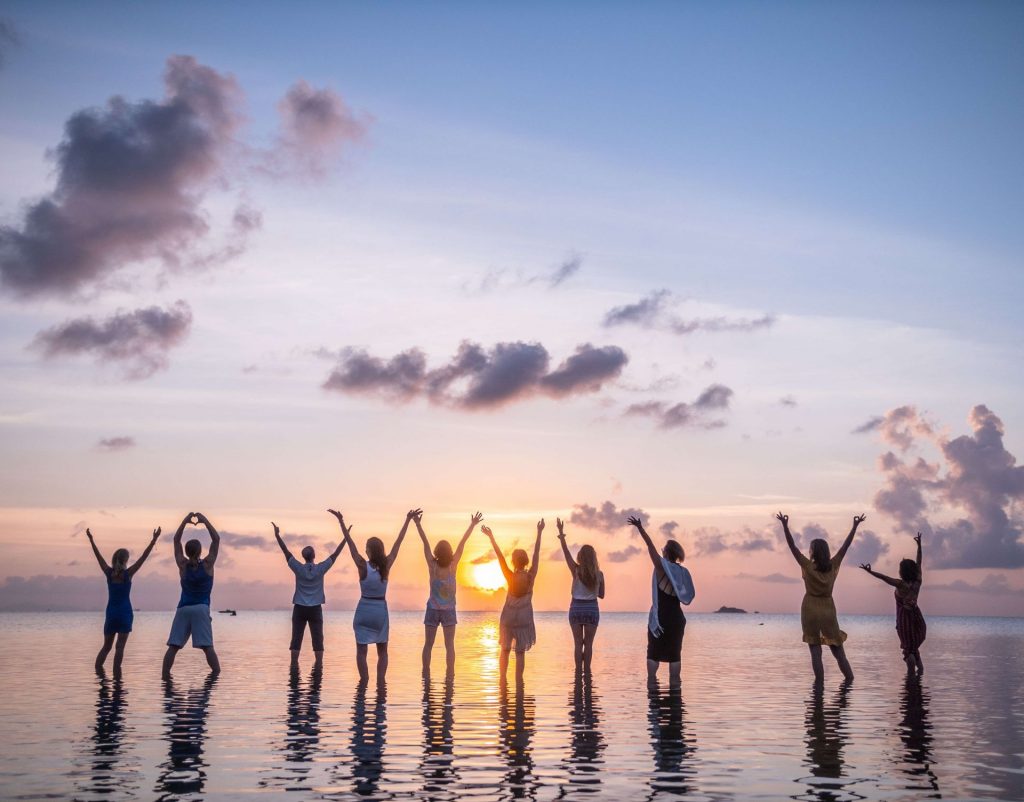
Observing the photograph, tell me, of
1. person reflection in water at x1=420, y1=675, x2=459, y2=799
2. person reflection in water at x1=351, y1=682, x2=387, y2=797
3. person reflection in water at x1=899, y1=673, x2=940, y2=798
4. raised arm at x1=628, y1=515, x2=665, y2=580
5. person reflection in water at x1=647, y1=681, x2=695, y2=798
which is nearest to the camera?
person reflection in water at x1=420, y1=675, x2=459, y2=799

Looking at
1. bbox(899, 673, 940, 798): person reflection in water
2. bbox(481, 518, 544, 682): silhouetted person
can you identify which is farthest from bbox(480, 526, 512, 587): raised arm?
bbox(899, 673, 940, 798): person reflection in water

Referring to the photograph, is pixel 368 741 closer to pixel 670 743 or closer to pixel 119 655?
pixel 670 743

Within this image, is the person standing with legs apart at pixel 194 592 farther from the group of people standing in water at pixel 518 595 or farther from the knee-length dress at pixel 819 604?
the knee-length dress at pixel 819 604

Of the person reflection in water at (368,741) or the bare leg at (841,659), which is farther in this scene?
the bare leg at (841,659)

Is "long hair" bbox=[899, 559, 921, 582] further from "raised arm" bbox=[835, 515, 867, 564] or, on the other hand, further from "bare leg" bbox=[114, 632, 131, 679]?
"bare leg" bbox=[114, 632, 131, 679]

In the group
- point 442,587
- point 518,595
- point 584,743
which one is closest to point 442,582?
point 442,587

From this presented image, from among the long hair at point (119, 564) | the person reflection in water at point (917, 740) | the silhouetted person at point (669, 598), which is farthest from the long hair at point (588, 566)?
the long hair at point (119, 564)

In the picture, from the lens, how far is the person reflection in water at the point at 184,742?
9.73 metres

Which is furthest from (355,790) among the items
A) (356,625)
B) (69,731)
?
(356,625)

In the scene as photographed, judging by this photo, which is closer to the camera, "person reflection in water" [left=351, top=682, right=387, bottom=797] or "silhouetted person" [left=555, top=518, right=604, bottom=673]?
"person reflection in water" [left=351, top=682, right=387, bottom=797]

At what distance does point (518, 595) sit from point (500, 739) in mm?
6788

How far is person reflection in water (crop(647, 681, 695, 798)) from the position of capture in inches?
389

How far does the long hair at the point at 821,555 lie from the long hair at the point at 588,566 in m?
3.93

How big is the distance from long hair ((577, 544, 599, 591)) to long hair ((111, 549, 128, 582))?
354 inches
